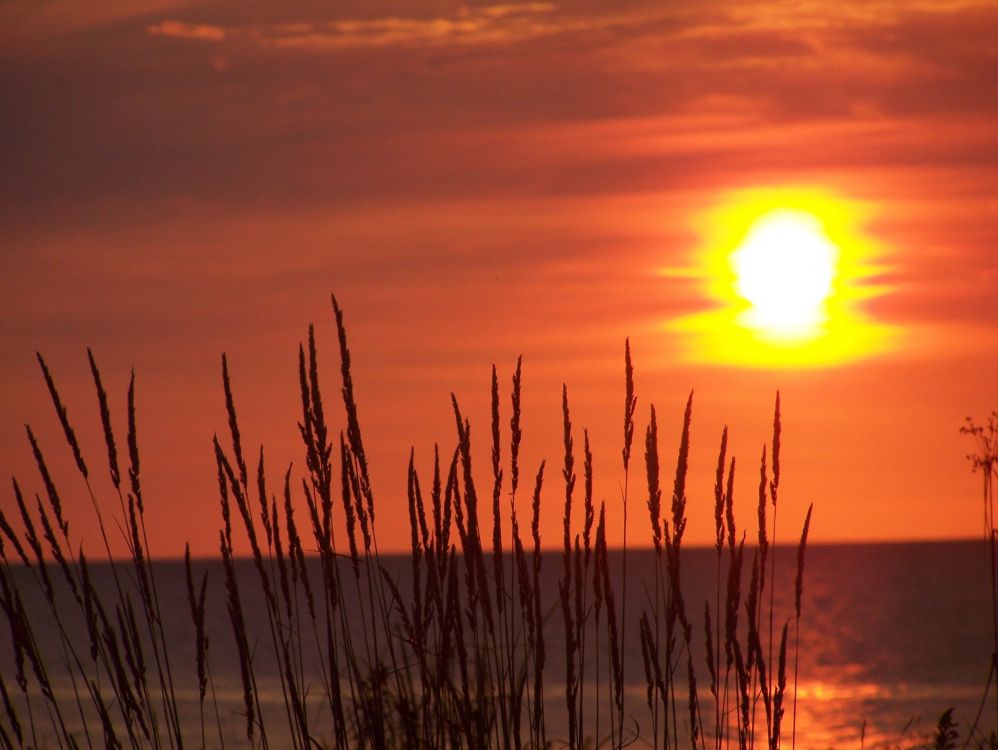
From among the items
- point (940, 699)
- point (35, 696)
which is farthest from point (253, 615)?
point (940, 699)

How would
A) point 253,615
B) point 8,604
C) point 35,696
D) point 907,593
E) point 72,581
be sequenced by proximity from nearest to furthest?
point 8,604 < point 72,581 < point 35,696 < point 253,615 < point 907,593

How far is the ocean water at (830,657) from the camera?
80.2 feet

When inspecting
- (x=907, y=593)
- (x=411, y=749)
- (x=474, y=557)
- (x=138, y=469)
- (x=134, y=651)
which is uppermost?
(x=138, y=469)

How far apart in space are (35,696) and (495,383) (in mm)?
31924

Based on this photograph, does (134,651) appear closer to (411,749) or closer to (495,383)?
(411,749)

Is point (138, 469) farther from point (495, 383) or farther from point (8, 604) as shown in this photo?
point (495, 383)

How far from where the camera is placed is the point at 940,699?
3362cm

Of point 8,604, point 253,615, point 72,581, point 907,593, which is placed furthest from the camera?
point 907,593

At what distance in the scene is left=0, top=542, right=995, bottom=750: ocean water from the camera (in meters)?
24.5

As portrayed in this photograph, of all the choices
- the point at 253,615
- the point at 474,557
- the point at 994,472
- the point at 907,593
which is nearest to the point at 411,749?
the point at 474,557

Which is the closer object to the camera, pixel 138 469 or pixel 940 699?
pixel 138 469

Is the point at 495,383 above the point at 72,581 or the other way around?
above

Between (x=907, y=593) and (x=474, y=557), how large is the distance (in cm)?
8585

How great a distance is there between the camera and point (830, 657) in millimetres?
46688
